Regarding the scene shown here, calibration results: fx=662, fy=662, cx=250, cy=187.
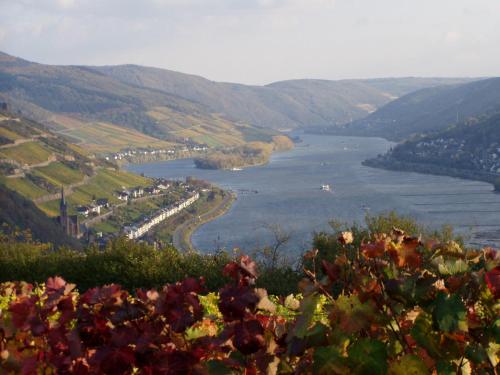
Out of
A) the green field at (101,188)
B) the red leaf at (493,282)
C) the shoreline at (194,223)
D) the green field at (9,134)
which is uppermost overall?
the red leaf at (493,282)

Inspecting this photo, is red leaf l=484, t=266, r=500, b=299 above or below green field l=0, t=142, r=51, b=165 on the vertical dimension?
above

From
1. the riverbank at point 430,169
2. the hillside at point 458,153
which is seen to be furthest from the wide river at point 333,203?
the hillside at point 458,153

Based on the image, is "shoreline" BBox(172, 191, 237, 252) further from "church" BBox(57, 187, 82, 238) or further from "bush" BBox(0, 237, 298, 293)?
"bush" BBox(0, 237, 298, 293)

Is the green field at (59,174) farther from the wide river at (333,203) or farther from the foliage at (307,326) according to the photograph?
the foliage at (307,326)

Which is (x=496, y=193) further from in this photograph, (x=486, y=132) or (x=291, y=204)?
(x=486, y=132)

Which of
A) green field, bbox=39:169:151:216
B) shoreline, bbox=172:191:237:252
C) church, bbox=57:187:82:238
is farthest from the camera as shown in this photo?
green field, bbox=39:169:151:216

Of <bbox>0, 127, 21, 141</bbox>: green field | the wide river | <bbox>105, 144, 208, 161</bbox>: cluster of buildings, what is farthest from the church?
<bbox>105, 144, 208, 161</bbox>: cluster of buildings
